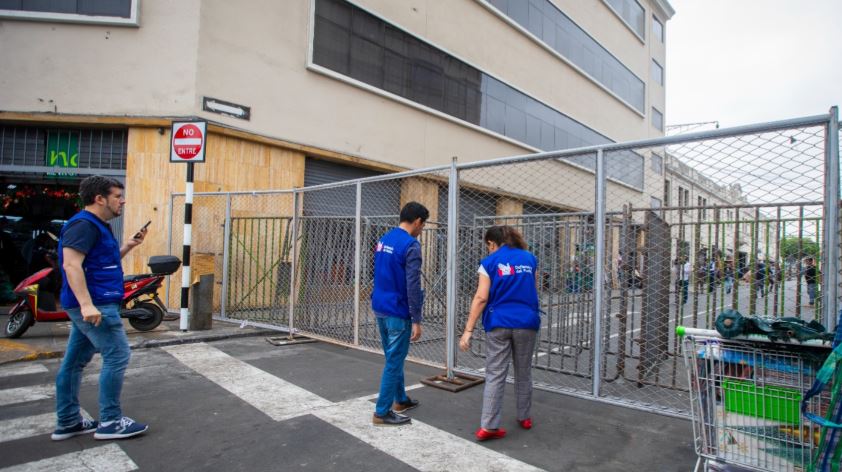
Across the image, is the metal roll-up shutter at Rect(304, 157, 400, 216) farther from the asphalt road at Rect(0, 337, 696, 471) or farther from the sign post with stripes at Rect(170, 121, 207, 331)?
the asphalt road at Rect(0, 337, 696, 471)

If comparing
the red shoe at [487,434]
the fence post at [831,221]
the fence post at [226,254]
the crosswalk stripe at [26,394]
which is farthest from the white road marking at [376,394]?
the fence post at [226,254]

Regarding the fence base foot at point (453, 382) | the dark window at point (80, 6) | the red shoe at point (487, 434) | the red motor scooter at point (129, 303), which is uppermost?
the dark window at point (80, 6)

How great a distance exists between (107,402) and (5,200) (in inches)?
375

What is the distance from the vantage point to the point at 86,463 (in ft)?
10.8

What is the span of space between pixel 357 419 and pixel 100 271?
2348 mm

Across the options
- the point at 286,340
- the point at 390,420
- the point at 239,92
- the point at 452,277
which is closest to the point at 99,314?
the point at 390,420

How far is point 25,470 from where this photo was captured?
316cm

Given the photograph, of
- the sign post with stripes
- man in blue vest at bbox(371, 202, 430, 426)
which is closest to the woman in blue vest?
man in blue vest at bbox(371, 202, 430, 426)

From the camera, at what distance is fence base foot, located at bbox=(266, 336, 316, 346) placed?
23.8 ft

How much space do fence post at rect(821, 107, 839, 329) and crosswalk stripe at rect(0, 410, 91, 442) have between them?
594 cm

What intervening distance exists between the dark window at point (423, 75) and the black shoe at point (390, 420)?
989 cm

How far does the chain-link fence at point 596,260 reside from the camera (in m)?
4.19

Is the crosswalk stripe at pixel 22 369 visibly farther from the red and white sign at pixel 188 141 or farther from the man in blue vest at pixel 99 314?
the red and white sign at pixel 188 141

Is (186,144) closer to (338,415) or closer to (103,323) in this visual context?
(103,323)
